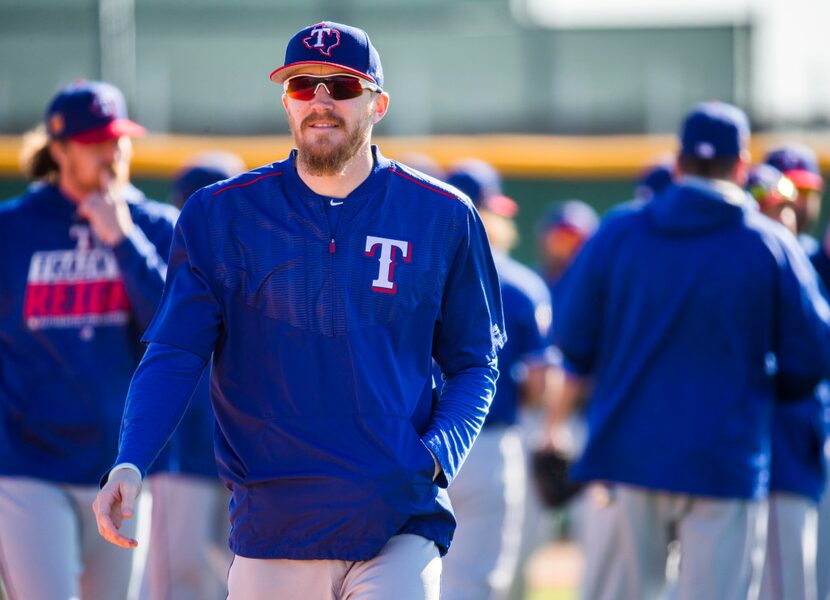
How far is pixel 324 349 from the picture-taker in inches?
155

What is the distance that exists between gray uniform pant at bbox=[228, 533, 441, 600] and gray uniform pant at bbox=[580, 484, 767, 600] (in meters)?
2.03

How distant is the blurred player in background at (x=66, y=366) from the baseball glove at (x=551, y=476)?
4408 mm

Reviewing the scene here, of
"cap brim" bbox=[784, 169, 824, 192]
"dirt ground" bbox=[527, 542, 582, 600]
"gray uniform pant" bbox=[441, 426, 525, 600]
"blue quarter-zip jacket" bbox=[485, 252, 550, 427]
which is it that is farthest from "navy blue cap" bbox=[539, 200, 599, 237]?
"gray uniform pant" bbox=[441, 426, 525, 600]

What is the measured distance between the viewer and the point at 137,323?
17.6ft

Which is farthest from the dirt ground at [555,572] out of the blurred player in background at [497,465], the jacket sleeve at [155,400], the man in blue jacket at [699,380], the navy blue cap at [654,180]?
the jacket sleeve at [155,400]

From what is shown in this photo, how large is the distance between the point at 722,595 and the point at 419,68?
47.8 ft

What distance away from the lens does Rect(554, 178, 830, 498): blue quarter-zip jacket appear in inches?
225

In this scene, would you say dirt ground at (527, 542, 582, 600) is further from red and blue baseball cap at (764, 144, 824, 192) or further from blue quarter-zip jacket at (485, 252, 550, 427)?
red and blue baseball cap at (764, 144, 824, 192)

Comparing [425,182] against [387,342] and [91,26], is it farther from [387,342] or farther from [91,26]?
[91,26]

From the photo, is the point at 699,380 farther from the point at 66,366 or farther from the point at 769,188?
the point at 66,366

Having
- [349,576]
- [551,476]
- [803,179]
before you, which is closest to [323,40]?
[349,576]

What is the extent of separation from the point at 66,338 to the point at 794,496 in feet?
9.95

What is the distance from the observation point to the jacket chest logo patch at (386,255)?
4.01 m

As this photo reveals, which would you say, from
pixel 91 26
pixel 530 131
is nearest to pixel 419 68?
pixel 530 131
